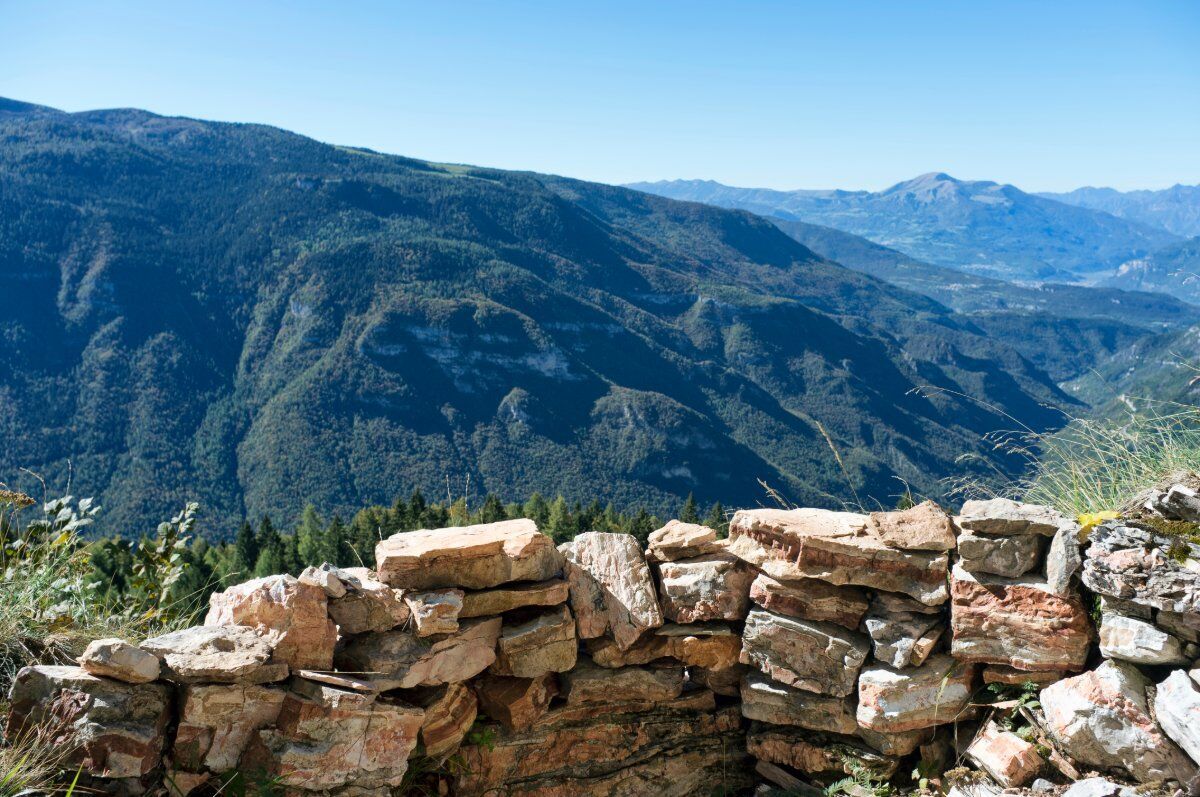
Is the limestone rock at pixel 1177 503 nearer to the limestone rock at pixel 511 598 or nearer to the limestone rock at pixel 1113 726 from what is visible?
the limestone rock at pixel 1113 726

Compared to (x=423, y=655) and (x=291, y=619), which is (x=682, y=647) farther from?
(x=291, y=619)

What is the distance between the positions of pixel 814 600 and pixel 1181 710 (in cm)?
240

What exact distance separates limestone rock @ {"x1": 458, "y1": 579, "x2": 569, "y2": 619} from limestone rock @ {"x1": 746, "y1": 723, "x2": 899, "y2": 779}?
6.80ft

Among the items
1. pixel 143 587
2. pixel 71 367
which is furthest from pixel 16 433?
pixel 143 587

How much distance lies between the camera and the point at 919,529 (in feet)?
20.6

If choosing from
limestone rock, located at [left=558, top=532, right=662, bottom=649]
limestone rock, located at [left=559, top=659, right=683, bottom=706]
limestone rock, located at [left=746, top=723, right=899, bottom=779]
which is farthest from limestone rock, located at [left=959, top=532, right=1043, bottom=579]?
limestone rock, located at [left=559, top=659, right=683, bottom=706]

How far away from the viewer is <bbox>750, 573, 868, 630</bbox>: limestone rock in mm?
6520

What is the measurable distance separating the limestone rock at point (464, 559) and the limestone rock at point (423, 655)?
37cm

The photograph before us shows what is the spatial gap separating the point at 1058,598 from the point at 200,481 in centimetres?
16068

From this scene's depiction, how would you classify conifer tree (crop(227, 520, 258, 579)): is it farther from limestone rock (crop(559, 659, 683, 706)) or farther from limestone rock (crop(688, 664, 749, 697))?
limestone rock (crop(688, 664, 749, 697))

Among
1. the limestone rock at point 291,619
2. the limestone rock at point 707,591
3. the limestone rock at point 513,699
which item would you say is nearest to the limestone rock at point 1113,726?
the limestone rock at point 707,591

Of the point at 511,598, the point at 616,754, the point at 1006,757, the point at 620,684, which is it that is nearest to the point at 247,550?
the point at 616,754

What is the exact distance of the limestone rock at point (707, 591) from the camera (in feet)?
22.4

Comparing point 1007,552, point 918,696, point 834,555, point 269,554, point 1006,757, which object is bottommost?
point 269,554
